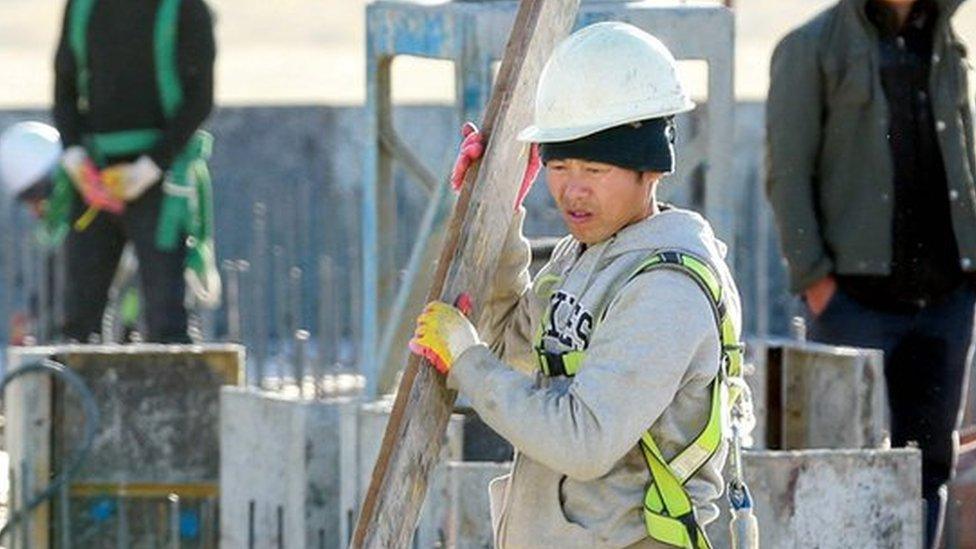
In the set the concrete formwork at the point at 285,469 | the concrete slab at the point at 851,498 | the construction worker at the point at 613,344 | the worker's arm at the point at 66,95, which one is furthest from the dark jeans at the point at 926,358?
the worker's arm at the point at 66,95

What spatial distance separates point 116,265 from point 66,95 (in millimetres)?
697

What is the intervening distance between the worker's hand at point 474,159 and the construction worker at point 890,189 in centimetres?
298

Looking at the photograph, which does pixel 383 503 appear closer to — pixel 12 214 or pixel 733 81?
pixel 733 81

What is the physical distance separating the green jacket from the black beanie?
11.1 ft

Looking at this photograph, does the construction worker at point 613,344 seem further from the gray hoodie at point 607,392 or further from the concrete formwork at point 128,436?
the concrete formwork at point 128,436

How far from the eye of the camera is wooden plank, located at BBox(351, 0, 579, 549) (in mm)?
5926

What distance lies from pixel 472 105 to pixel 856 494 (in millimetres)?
1926

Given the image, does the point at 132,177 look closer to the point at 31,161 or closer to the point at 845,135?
the point at 31,161

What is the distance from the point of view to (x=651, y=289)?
5.58 m

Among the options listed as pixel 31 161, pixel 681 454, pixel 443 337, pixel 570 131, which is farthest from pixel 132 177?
pixel 681 454

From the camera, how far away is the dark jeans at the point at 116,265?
1280cm

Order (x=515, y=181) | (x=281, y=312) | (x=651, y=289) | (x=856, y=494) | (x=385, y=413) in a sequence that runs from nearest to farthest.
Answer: (x=651, y=289), (x=515, y=181), (x=856, y=494), (x=385, y=413), (x=281, y=312)

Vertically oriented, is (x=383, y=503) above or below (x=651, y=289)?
below

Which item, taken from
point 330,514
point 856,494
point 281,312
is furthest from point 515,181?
point 281,312
